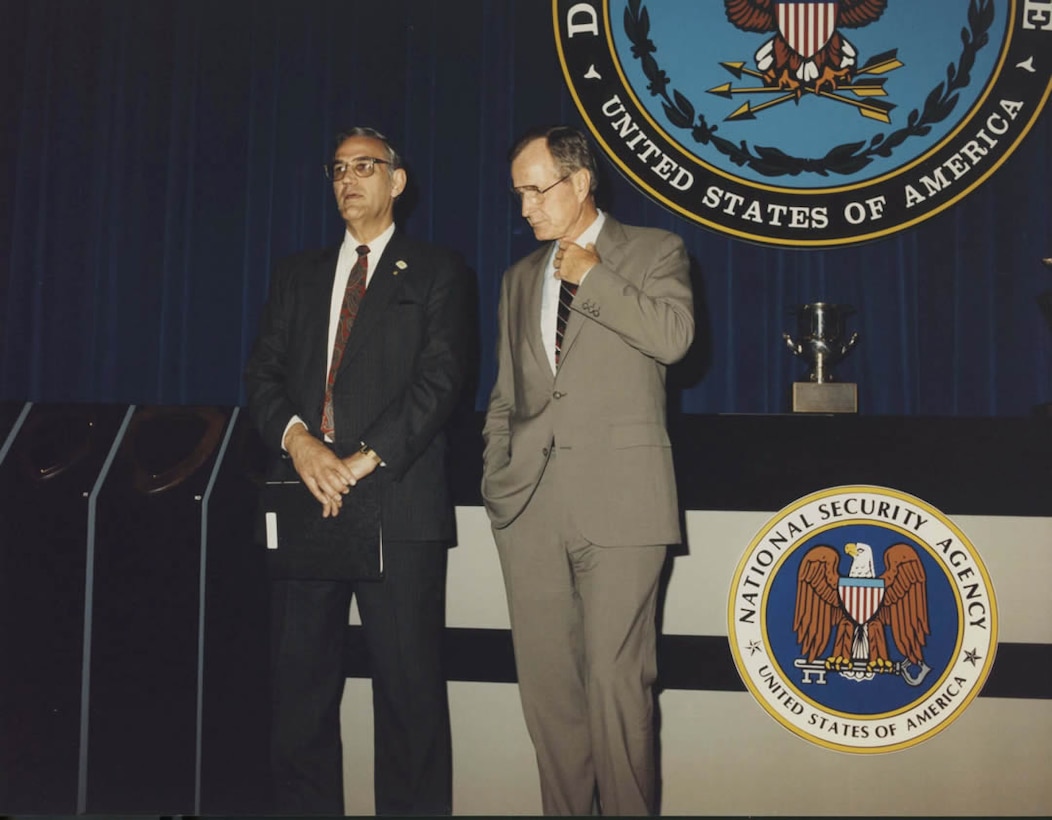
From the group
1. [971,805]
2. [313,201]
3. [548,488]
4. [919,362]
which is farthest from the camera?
[313,201]

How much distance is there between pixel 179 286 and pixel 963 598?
8.80 ft

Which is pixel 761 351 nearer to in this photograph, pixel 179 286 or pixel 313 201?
pixel 313 201

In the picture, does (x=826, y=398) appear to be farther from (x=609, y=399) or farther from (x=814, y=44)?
(x=814, y=44)

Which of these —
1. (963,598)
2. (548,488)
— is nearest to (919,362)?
(963,598)

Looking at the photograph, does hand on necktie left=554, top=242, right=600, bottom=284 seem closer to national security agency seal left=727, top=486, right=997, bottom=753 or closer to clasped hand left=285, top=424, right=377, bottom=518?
clasped hand left=285, top=424, right=377, bottom=518

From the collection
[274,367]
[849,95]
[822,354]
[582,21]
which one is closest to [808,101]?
[849,95]

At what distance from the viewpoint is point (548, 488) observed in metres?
2.02

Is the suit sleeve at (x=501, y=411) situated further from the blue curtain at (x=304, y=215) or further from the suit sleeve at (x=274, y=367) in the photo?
the blue curtain at (x=304, y=215)

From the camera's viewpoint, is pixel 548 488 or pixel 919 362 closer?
pixel 548 488

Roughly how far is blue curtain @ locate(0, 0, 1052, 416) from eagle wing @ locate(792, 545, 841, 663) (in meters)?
0.80

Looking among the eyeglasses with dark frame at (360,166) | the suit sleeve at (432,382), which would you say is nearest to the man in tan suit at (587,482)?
the suit sleeve at (432,382)

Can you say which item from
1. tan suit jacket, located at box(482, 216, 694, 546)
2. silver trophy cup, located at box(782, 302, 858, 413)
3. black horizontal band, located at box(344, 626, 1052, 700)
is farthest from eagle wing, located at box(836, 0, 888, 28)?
black horizontal band, located at box(344, 626, 1052, 700)

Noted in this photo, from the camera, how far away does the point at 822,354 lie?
286 cm

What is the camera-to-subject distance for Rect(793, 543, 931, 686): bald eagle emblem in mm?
2367
